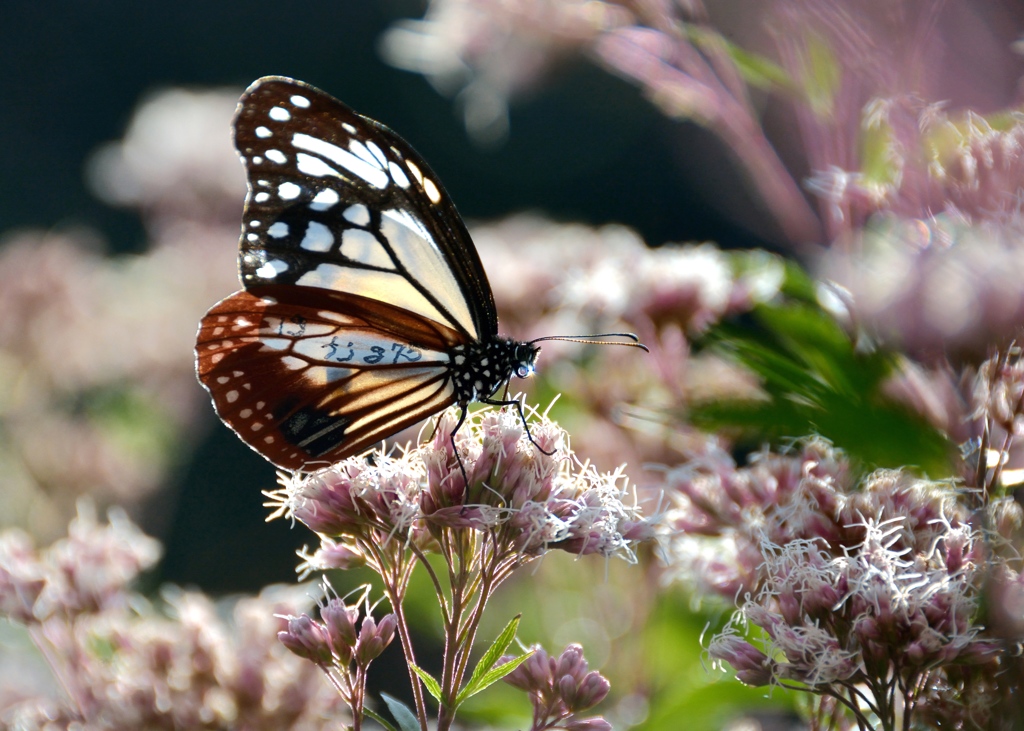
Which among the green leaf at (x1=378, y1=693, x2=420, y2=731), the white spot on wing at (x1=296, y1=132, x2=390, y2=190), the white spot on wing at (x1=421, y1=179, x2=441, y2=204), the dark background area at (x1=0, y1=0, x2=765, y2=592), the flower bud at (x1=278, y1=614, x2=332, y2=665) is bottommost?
the green leaf at (x1=378, y1=693, x2=420, y2=731)

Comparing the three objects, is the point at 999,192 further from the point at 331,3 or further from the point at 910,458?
the point at 331,3

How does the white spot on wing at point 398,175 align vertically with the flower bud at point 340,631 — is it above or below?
above

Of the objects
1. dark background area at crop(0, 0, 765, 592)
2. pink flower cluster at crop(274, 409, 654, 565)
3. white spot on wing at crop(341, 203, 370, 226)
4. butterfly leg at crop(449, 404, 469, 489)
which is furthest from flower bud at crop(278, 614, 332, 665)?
dark background area at crop(0, 0, 765, 592)

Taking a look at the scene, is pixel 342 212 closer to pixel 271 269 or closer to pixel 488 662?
pixel 271 269

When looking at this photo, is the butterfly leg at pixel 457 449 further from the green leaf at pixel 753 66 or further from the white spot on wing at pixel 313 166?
the green leaf at pixel 753 66

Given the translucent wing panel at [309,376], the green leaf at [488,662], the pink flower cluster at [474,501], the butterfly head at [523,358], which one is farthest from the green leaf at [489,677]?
the butterfly head at [523,358]

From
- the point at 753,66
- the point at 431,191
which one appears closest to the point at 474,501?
the point at 431,191

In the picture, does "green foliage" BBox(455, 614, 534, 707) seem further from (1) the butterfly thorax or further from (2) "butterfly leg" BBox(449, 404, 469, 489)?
(1) the butterfly thorax
